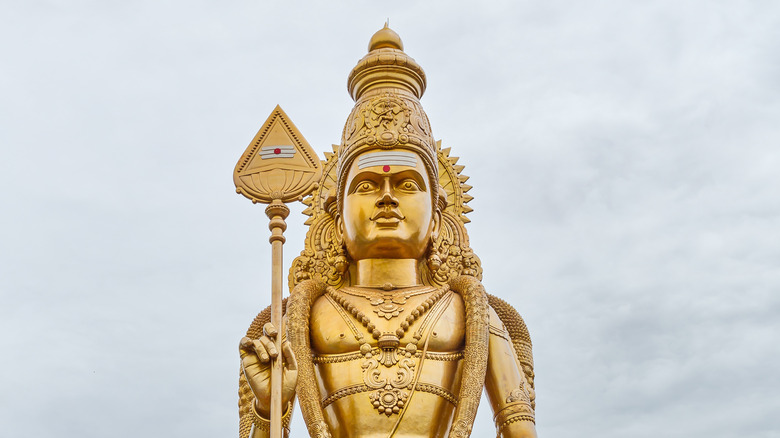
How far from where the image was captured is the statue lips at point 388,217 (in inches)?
368

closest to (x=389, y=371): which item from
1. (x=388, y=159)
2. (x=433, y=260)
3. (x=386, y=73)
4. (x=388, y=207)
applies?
(x=433, y=260)

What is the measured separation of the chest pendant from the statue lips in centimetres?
69

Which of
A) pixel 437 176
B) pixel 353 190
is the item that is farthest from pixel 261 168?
pixel 437 176

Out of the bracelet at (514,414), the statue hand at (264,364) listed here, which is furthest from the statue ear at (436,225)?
the statue hand at (264,364)

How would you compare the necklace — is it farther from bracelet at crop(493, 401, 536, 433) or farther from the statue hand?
the statue hand

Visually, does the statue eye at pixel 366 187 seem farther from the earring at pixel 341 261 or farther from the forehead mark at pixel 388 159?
the earring at pixel 341 261

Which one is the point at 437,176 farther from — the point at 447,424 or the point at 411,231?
the point at 447,424

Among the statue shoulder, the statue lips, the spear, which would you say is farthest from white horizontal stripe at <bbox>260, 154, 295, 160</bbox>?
the statue shoulder

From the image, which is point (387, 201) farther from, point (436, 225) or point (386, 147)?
point (436, 225)

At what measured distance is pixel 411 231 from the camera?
9391 mm

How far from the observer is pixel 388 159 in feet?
31.1

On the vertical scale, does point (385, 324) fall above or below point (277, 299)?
above

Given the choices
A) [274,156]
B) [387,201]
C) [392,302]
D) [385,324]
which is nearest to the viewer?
[274,156]

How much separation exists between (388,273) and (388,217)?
0.51m
